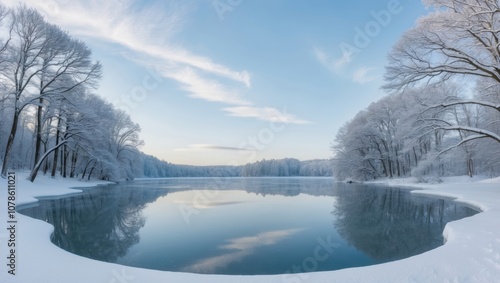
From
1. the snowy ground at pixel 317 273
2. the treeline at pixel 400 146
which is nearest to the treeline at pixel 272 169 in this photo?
the treeline at pixel 400 146

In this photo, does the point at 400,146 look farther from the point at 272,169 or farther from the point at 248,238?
the point at 272,169

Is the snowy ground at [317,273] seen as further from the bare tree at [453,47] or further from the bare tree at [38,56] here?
the bare tree at [38,56]

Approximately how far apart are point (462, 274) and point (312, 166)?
127124 mm

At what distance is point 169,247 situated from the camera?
6945 millimetres

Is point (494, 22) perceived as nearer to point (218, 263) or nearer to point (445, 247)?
point (445, 247)

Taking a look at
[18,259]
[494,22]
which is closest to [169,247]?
[18,259]

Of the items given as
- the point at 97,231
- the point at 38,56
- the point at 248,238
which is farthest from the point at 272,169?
the point at 248,238

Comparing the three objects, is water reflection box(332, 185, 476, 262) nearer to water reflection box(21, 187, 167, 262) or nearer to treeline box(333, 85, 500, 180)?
water reflection box(21, 187, 167, 262)

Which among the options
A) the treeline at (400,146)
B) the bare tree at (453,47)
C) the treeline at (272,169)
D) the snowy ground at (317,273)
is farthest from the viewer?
the treeline at (272,169)

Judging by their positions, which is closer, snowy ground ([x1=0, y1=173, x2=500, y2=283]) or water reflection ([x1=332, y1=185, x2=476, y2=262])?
snowy ground ([x1=0, y1=173, x2=500, y2=283])

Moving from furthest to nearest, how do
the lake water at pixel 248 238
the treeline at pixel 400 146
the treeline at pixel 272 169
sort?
the treeline at pixel 272 169
the treeline at pixel 400 146
the lake water at pixel 248 238

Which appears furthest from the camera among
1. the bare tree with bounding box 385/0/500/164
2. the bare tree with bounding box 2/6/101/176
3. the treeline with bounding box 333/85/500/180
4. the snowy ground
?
the treeline with bounding box 333/85/500/180

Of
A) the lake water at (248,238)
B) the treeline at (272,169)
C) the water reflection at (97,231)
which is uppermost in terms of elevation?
the treeline at (272,169)

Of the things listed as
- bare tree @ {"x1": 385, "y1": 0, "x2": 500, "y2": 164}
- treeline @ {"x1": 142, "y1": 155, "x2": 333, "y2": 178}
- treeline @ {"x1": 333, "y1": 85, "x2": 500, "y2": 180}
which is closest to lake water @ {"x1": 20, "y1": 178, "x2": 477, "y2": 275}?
bare tree @ {"x1": 385, "y1": 0, "x2": 500, "y2": 164}
